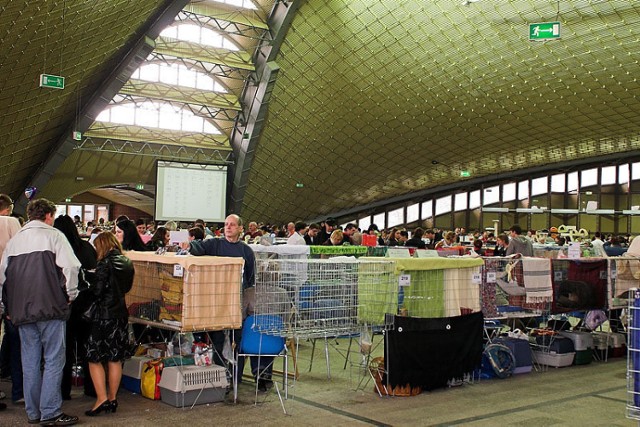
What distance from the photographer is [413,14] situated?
28750mm

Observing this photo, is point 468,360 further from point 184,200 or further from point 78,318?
point 184,200

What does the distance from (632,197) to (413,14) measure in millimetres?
23675

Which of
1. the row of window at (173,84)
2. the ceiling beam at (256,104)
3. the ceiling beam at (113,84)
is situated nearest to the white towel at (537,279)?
the ceiling beam at (113,84)

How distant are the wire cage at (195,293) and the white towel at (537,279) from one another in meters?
4.20

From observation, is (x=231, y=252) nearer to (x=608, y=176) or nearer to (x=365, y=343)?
(x=365, y=343)

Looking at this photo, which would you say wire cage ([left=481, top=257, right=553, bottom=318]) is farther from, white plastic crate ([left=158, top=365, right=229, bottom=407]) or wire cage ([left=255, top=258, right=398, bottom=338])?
white plastic crate ([left=158, top=365, right=229, bottom=407])

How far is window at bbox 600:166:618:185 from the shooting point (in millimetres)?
45969

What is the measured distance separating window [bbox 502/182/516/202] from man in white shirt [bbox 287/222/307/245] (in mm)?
38047

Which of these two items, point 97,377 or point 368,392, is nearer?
point 97,377

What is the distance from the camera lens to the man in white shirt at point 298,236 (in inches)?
506

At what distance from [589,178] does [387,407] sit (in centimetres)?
4315

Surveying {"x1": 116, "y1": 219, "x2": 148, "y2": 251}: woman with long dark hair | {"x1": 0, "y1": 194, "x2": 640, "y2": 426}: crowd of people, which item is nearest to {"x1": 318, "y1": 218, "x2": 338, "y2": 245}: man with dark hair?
{"x1": 116, "y1": 219, "x2": 148, "y2": 251}: woman with long dark hair

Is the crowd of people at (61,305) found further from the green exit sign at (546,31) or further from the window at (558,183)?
the window at (558,183)

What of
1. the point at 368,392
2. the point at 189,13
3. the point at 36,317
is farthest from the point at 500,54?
the point at 36,317
